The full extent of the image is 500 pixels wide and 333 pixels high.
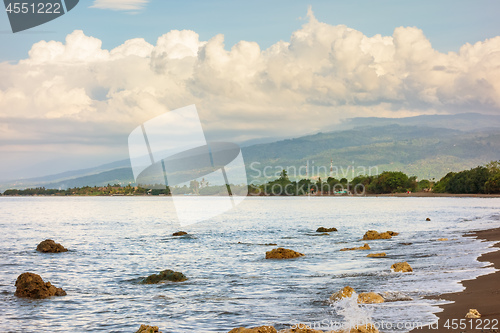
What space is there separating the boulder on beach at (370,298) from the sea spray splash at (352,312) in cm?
17

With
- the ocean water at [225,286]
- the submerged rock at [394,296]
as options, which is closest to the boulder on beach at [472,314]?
the ocean water at [225,286]

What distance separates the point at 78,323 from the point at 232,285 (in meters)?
7.52

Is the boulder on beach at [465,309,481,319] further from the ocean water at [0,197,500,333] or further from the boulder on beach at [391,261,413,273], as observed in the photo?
the boulder on beach at [391,261,413,273]

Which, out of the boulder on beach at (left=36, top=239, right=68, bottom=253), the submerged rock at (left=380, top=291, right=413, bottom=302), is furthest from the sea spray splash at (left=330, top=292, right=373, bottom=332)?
the boulder on beach at (left=36, top=239, right=68, bottom=253)

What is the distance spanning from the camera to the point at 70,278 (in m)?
24.1

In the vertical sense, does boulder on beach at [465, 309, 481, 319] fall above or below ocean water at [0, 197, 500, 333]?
above

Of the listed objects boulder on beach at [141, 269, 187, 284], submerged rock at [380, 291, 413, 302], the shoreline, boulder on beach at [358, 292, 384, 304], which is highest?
the shoreline

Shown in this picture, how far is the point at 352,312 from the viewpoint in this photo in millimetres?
14164

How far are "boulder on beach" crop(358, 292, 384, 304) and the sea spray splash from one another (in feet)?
0.56

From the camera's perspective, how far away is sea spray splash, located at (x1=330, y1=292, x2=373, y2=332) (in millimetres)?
12594

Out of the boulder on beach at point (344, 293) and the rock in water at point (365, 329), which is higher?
the rock in water at point (365, 329)

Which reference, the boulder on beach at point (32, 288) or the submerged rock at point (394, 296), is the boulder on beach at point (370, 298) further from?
the boulder on beach at point (32, 288)

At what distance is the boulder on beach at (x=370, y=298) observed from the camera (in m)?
15.0

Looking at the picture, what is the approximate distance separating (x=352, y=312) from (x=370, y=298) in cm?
122
